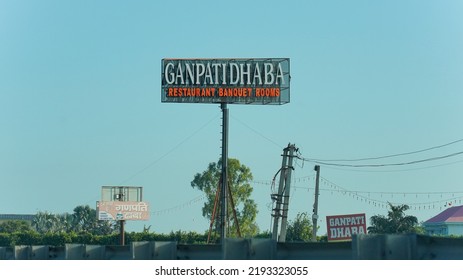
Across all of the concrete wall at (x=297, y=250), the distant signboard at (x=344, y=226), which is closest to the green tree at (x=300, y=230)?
the distant signboard at (x=344, y=226)

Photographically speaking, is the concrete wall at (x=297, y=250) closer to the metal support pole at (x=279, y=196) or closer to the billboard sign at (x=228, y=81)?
the metal support pole at (x=279, y=196)

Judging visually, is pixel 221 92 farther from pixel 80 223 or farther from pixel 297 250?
pixel 80 223

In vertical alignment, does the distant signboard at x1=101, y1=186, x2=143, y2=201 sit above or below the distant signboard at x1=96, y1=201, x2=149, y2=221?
above

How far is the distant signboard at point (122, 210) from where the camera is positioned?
106m

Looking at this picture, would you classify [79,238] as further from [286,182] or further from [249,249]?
[249,249]

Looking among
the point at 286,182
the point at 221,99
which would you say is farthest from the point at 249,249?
the point at 221,99

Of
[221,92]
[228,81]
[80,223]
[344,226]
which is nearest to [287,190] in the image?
[221,92]

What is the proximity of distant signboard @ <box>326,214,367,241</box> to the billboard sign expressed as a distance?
94.5 ft

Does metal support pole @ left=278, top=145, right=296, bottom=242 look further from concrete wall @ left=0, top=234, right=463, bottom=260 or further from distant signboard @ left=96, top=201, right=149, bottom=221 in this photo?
concrete wall @ left=0, top=234, right=463, bottom=260

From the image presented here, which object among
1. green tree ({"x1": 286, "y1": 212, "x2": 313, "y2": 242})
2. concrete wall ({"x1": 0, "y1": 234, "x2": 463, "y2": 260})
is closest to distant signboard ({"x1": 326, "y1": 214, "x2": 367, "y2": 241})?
green tree ({"x1": 286, "y1": 212, "x2": 313, "y2": 242})

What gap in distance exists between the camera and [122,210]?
351 feet

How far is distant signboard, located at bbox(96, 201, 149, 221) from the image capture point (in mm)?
106500

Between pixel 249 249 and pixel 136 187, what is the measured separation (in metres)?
91.9

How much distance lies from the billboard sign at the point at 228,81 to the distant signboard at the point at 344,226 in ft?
94.5
